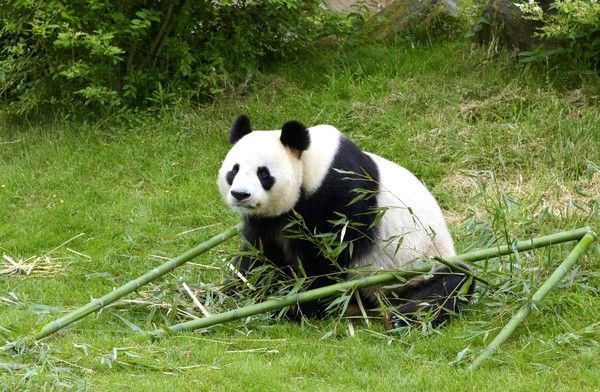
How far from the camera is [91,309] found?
247 inches

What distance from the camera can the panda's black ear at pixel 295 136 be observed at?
6270 mm

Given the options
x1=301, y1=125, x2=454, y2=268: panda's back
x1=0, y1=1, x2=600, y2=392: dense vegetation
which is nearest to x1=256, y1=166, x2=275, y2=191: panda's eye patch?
x1=301, y1=125, x2=454, y2=268: panda's back

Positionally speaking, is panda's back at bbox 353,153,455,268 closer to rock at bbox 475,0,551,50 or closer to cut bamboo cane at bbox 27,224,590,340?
cut bamboo cane at bbox 27,224,590,340

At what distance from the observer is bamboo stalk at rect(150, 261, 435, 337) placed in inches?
243

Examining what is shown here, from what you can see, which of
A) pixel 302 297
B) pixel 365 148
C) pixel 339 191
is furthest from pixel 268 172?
pixel 365 148

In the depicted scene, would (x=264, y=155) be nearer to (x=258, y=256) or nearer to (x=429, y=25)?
(x=258, y=256)

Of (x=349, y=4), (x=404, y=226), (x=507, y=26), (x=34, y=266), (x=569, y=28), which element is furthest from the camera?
(x=349, y=4)

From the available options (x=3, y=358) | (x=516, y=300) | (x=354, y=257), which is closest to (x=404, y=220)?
(x=354, y=257)

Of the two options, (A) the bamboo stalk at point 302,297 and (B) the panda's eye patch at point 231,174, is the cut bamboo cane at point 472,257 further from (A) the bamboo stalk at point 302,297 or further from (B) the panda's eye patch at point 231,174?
(B) the panda's eye patch at point 231,174

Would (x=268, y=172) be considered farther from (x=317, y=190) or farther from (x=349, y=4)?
(x=349, y=4)

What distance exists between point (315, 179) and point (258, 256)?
2.09ft

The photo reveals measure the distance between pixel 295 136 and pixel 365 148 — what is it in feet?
11.1

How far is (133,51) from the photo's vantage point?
10.4m

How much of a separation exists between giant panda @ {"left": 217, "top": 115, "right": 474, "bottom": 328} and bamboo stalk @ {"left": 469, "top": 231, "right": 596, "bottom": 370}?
438mm
